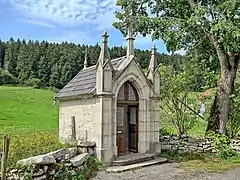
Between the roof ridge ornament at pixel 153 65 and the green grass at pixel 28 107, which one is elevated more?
the roof ridge ornament at pixel 153 65

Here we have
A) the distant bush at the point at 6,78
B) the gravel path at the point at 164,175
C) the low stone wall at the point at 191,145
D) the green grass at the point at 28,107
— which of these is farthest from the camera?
the distant bush at the point at 6,78

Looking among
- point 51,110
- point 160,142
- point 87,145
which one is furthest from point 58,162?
point 51,110

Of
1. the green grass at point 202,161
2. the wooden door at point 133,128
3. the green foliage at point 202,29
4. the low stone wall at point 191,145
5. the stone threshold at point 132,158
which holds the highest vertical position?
the green foliage at point 202,29

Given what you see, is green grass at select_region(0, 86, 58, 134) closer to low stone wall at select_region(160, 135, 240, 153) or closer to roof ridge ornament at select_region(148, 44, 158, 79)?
low stone wall at select_region(160, 135, 240, 153)

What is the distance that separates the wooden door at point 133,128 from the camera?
15.3 meters

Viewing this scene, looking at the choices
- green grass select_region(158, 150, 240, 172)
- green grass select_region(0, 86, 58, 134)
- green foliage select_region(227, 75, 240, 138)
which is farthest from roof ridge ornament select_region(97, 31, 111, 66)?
green grass select_region(0, 86, 58, 134)

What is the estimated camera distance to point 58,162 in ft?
35.1

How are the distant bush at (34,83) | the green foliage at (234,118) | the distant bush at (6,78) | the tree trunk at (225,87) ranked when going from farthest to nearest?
1. the distant bush at (6,78)
2. the distant bush at (34,83)
3. the green foliage at (234,118)
4. the tree trunk at (225,87)

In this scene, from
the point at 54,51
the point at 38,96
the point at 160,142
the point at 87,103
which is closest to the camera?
the point at 87,103

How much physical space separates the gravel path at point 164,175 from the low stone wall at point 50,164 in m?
0.92

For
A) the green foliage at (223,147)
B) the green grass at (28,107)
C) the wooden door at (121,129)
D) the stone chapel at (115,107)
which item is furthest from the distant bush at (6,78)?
the green foliage at (223,147)

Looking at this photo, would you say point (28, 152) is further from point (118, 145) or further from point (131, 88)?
point (131, 88)

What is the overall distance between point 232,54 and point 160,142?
628cm

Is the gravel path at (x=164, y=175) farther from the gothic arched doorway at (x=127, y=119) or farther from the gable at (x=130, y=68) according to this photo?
the gable at (x=130, y=68)
